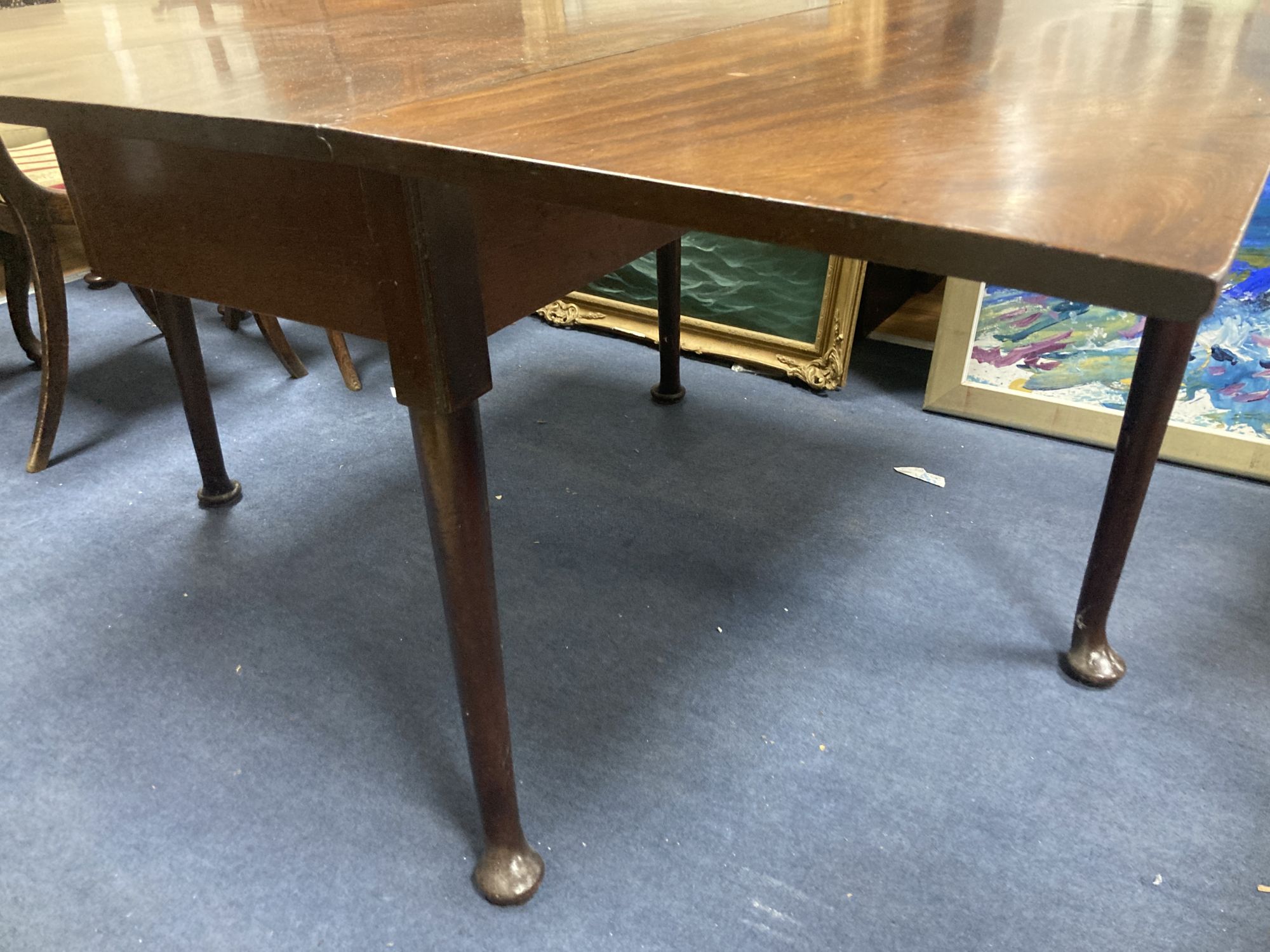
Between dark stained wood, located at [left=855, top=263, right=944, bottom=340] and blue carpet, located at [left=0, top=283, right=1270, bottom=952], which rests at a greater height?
dark stained wood, located at [left=855, top=263, right=944, bottom=340]

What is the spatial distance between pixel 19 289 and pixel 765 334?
1544mm

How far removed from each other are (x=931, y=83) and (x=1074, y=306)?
3.46 feet

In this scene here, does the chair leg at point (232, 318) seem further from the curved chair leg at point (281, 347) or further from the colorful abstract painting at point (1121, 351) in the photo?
the colorful abstract painting at point (1121, 351)

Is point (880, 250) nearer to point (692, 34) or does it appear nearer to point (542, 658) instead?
point (692, 34)

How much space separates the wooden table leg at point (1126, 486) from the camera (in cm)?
93

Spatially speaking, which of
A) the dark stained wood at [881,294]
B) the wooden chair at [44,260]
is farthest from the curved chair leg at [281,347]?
the dark stained wood at [881,294]

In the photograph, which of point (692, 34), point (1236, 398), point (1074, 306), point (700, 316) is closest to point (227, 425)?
point (700, 316)

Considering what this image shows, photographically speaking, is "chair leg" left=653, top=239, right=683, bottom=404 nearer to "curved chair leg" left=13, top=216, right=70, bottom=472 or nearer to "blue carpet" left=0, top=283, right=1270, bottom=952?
"blue carpet" left=0, top=283, right=1270, bottom=952

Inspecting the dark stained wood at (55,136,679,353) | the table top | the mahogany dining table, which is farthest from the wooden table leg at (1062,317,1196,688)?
the dark stained wood at (55,136,679,353)

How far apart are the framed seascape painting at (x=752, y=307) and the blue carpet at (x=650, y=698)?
0.59ft

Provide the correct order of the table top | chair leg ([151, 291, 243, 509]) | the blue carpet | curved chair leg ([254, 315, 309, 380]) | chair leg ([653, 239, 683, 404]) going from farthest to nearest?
curved chair leg ([254, 315, 309, 380]), chair leg ([653, 239, 683, 404]), chair leg ([151, 291, 243, 509]), the blue carpet, the table top

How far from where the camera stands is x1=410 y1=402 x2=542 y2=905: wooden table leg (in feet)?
2.23

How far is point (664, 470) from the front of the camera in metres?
1.53

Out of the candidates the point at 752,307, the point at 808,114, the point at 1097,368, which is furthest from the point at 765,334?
the point at 808,114
